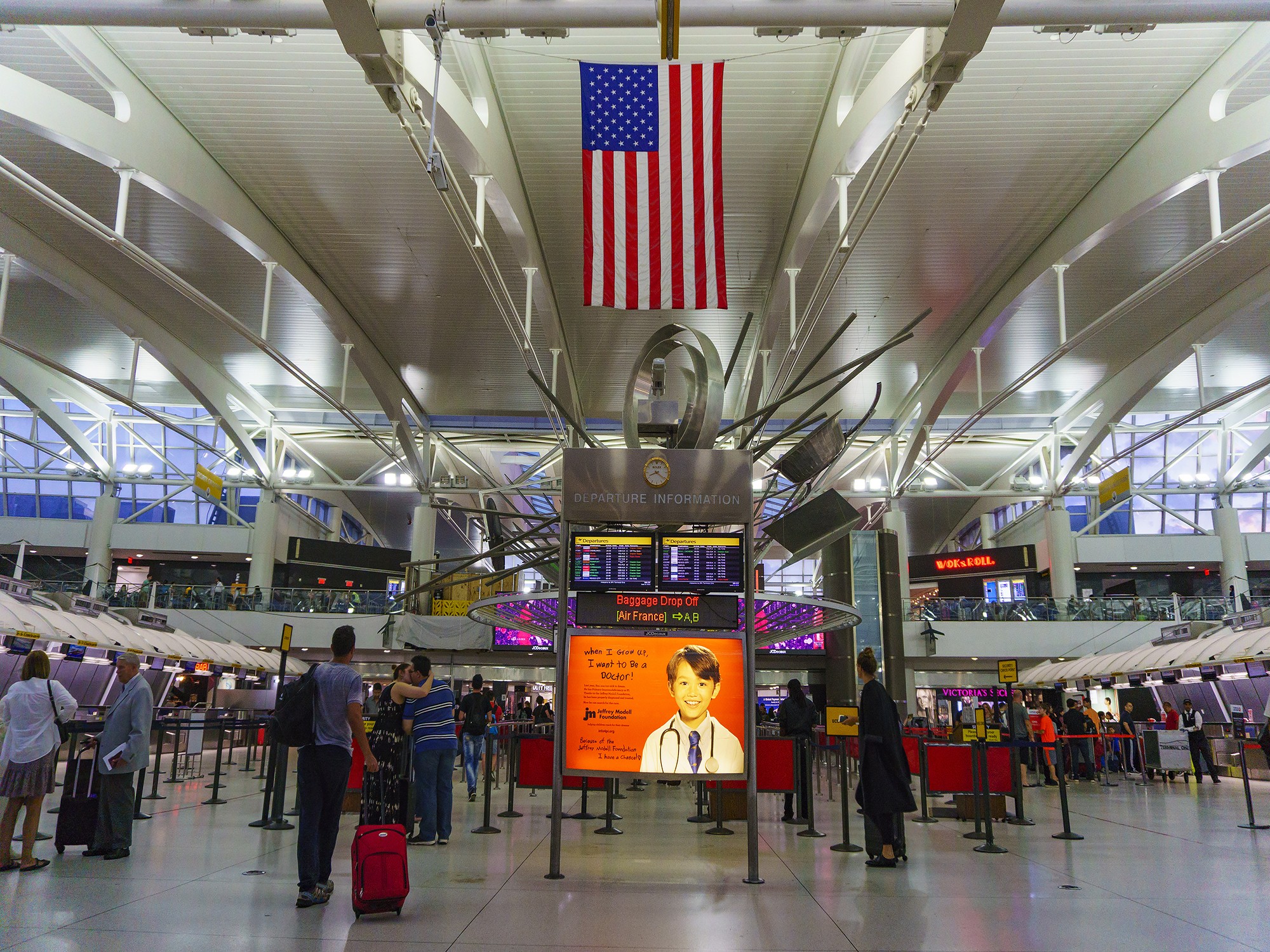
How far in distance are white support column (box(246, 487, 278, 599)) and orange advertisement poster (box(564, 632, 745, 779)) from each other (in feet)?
102

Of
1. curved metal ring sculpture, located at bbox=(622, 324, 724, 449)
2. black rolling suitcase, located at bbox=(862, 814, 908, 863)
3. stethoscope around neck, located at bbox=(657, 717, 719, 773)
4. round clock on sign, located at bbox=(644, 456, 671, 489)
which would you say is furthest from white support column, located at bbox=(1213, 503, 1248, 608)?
round clock on sign, located at bbox=(644, 456, 671, 489)

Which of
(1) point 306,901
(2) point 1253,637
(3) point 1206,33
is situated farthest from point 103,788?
(2) point 1253,637

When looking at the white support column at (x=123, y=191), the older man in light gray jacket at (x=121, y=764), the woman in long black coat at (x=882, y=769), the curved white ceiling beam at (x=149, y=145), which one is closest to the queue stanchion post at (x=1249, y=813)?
the woman in long black coat at (x=882, y=769)

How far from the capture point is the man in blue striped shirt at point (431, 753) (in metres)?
8.26

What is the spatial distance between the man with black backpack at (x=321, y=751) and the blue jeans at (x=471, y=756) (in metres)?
7.17

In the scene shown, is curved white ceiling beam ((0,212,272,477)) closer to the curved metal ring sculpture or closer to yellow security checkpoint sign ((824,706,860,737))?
the curved metal ring sculpture

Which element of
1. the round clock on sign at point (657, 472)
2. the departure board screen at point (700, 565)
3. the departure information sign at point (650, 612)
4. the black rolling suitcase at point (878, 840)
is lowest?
the black rolling suitcase at point (878, 840)

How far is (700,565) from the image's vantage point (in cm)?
749

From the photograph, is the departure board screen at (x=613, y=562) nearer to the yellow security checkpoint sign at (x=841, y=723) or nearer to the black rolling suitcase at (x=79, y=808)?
the yellow security checkpoint sign at (x=841, y=723)

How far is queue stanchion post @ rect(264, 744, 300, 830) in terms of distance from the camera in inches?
358

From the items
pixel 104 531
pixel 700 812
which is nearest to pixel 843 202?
pixel 700 812

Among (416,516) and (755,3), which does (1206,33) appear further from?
(416,516)

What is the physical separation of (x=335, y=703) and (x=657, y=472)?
3.08m

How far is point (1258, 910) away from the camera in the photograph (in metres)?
5.73
